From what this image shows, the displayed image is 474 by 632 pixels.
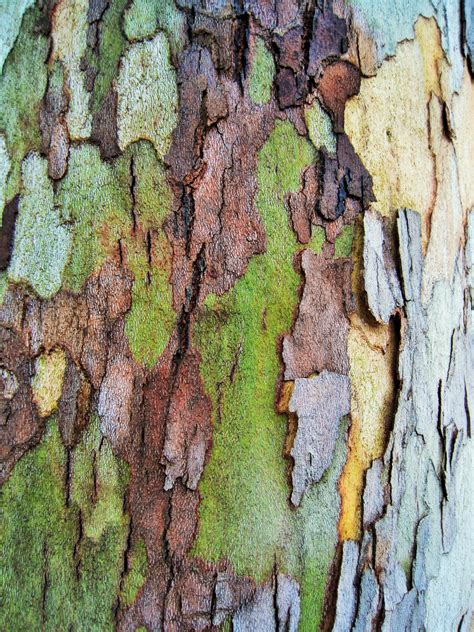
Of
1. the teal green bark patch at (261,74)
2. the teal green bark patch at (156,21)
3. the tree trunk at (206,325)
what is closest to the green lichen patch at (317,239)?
the tree trunk at (206,325)

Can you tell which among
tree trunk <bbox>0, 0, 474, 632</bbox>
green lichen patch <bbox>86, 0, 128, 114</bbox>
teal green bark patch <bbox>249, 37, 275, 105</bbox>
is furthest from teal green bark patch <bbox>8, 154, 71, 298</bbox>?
teal green bark patch <bbox>249, 37, 275, 105</bbox>

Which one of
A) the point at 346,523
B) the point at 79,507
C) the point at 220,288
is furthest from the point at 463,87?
the point at 79,507

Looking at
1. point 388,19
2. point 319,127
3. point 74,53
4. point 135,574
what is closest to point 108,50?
point 74,53

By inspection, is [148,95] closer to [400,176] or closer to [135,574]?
[400,176]

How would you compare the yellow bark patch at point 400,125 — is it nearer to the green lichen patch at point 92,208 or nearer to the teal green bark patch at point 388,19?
the teal green bark patch at point 388,19

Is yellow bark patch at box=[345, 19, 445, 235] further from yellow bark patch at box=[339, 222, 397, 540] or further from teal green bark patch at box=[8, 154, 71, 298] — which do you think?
teal green bark patch at box=[8, 154, 71, 298]
